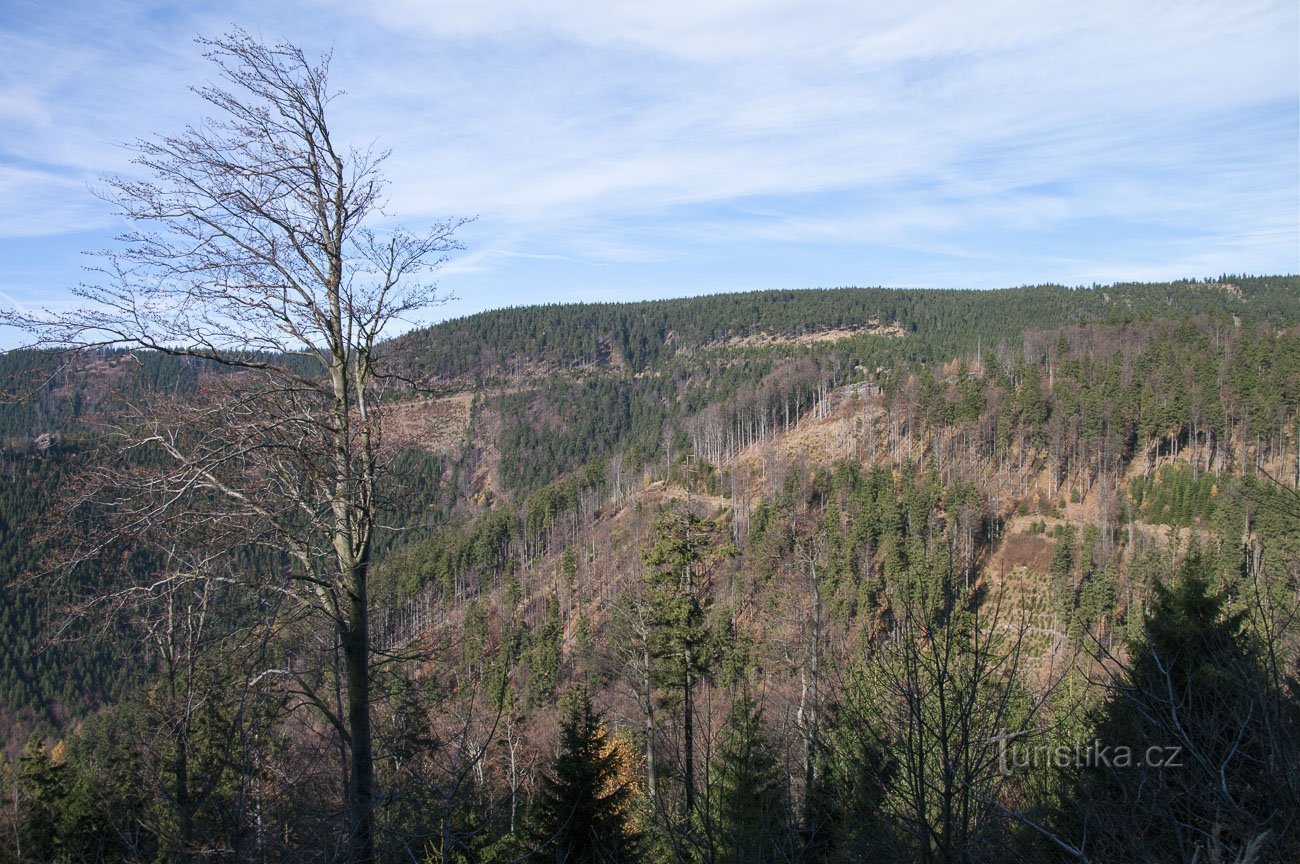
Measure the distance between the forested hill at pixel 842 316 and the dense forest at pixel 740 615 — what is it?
197 centimetres

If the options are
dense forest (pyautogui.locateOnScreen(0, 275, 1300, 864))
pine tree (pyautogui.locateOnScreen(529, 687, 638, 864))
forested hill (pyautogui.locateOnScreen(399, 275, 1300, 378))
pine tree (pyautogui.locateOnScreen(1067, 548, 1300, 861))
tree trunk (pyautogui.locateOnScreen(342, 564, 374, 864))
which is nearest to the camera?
pine tree (pyautogui.locateOnScreen(1067, 548, 1300, 861))

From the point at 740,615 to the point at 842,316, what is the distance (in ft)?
449

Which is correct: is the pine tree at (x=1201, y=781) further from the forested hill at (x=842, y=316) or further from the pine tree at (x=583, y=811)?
the forested hill at (x=842, y=316)

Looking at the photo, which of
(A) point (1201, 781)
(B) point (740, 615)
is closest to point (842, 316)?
(B) point (740, 615)

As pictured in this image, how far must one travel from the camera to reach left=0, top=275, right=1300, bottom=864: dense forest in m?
4.36

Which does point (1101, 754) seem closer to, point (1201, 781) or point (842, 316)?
point (1201, 781)

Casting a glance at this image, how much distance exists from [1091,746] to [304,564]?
7780mm

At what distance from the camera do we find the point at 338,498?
16.6ft

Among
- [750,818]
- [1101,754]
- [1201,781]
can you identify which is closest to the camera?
[1201,781]

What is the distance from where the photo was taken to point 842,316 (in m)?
166

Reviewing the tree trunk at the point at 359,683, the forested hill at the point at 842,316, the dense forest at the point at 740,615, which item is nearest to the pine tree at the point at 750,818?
the dense forest at the point at 740,615

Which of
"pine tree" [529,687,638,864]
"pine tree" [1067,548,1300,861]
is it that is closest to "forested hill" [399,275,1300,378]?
"pine tree" [529,687,638,864]

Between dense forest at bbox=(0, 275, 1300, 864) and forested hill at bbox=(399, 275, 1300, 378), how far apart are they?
6.47 ft

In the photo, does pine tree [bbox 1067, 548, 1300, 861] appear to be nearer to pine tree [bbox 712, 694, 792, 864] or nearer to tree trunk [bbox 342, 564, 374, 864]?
pine tree [bbox 712, 694, 792, 864]
